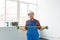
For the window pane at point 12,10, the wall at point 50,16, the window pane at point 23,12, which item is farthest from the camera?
the window pane at point 23,12

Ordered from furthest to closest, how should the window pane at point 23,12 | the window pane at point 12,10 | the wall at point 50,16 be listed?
the window pane at point 23,12 < the window pane at point 12,10 < the wall at point 50,16

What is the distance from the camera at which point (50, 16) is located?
3.61 meters

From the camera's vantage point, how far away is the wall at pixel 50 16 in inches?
135

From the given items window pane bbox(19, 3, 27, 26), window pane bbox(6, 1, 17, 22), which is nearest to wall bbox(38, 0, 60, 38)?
window pane bbox(19, 3, 27, 26)

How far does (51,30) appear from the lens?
11.9 feet

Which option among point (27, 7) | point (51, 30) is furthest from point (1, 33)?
point (27, 7)

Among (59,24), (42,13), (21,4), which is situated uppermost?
(21,4)

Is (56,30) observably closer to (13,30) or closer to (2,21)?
(13,30)

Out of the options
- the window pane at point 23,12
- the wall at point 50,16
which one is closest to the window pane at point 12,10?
the window pane at point 23,12

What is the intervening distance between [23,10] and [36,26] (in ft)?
6.79

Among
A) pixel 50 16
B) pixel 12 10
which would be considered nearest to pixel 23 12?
pixel 12 10

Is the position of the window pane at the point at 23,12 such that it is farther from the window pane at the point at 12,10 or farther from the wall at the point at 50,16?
the wall at the point at 50,16

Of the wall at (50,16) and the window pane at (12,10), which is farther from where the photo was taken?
the window pane at (12,10)

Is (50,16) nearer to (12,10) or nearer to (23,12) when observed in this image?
(23,12)
